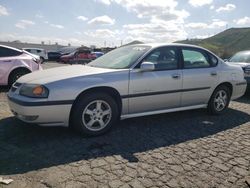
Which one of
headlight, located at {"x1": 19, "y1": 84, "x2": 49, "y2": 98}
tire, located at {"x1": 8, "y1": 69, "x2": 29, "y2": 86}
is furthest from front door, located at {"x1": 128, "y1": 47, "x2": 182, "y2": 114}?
tire, located at {"x1": 8, "y1": 69, "x2": 29, "y2": 86}

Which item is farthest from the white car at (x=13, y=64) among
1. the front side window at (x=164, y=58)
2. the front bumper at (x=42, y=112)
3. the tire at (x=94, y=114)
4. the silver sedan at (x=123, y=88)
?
the front side window at (x=164, y=58)

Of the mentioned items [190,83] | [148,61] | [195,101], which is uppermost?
[148,61]

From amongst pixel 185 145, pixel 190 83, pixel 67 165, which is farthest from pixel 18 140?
pixel 190 83

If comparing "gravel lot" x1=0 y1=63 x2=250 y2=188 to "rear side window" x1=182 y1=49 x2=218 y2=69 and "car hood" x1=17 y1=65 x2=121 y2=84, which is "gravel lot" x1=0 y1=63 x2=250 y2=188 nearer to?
"car hood" x1=17 y1=65 x2=121 y2=84

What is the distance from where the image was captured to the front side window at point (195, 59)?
5.41 meters

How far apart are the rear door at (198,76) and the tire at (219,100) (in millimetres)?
173

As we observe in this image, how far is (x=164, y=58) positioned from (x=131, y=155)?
7.14 ft

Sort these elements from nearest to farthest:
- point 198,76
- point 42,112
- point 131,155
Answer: point 131,155, point 42,112, point 198,76

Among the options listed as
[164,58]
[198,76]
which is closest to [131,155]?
[164,58]

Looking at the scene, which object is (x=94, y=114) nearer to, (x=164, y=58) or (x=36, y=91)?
(x=36, y=91)

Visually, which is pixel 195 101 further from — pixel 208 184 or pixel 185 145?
pixel 208 184

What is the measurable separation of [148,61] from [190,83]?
1072 mm

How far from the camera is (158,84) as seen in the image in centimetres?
486

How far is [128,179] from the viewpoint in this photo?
3.11 m
